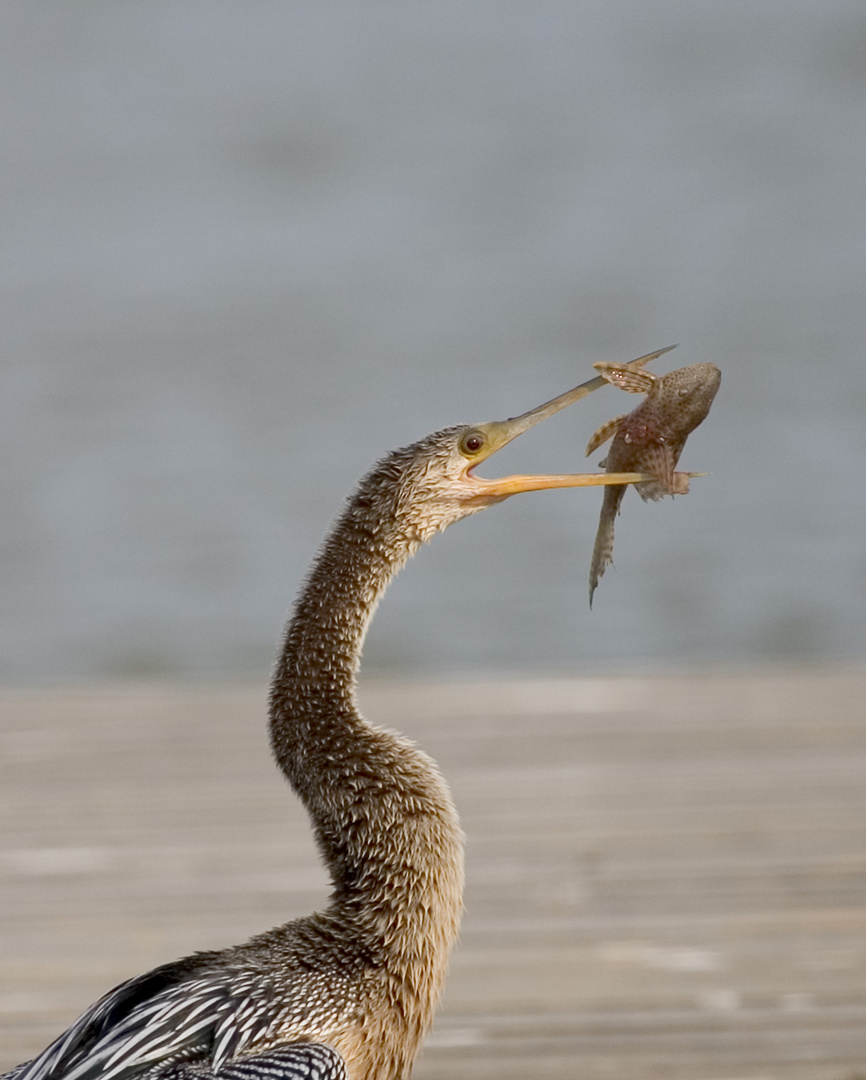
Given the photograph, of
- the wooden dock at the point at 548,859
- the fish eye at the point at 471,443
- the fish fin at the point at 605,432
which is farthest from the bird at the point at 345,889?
the wooden dock at the point at 548,859

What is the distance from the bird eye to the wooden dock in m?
1.33

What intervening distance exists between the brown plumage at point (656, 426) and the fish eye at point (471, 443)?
0.69ft

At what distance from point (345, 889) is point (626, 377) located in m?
1.00

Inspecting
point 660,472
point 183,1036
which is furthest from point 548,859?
point 183,1036

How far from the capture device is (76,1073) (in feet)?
8.52

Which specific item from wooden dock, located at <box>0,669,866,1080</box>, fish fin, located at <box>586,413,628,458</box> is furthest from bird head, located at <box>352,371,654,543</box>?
wooden dock, located at <box>0,669,866,1080</box>

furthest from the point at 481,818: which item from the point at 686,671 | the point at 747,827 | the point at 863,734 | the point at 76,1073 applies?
the point at 76,1073

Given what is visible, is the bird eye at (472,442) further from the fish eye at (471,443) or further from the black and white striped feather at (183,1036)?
the black and white striped feather at (183,1036)

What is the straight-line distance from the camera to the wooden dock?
149 inches

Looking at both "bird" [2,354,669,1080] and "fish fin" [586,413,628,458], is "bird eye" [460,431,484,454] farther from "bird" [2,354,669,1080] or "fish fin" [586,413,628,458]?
"fish fin" [586,413,628,458]

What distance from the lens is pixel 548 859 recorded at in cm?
491

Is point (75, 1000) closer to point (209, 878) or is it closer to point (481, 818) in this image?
point (209, 878)

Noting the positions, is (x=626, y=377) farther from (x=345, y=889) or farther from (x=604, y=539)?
(x=345, y=889)

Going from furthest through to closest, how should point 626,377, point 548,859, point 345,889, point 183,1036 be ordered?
point 548,859 → point 626,377 → point 345,889 → point 183,1036
